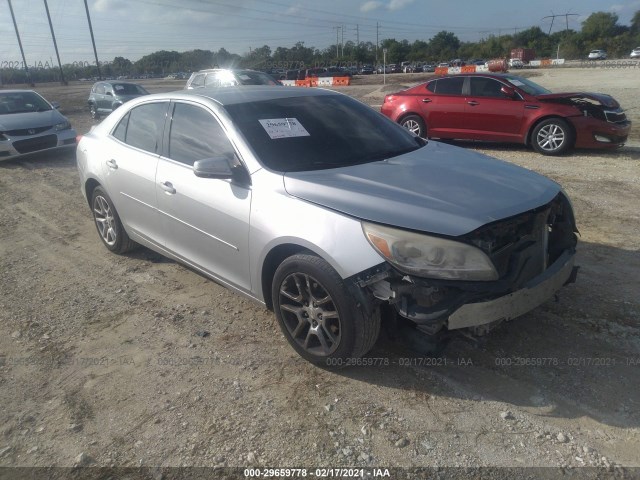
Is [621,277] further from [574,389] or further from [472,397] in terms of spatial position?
[472,397]

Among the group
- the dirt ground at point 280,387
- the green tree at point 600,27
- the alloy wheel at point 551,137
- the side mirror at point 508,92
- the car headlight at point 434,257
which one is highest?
the green tree at point 600,27

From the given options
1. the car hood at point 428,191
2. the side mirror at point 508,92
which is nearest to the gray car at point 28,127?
the side mirror at point 508,92

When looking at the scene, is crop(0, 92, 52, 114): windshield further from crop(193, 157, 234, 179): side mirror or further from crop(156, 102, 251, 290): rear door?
crop(193, 157, 234, 179): side mirror

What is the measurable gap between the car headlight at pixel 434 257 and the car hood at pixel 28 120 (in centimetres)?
1044

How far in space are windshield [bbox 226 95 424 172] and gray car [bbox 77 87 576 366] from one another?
0.01m

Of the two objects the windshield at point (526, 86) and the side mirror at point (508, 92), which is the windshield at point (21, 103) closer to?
the side mirror at point (508, 92)

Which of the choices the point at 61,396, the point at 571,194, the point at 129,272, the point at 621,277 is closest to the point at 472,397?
the point at 621,277

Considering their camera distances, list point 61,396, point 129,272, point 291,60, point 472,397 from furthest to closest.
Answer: point 291,60, point 129,272, point 61,396, point 472,397

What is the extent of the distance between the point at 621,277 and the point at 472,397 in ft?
7.22

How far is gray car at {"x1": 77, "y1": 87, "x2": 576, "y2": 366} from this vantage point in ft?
9.07

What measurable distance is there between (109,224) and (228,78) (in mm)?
10864

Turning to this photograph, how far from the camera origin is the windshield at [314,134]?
3.58 metres

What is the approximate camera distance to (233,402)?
2.99 m

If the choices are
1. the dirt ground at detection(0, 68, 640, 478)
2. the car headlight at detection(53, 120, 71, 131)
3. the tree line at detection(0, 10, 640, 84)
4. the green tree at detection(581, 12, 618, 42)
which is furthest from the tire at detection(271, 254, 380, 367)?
the green tree at detection(581, 12, 618, 42)
